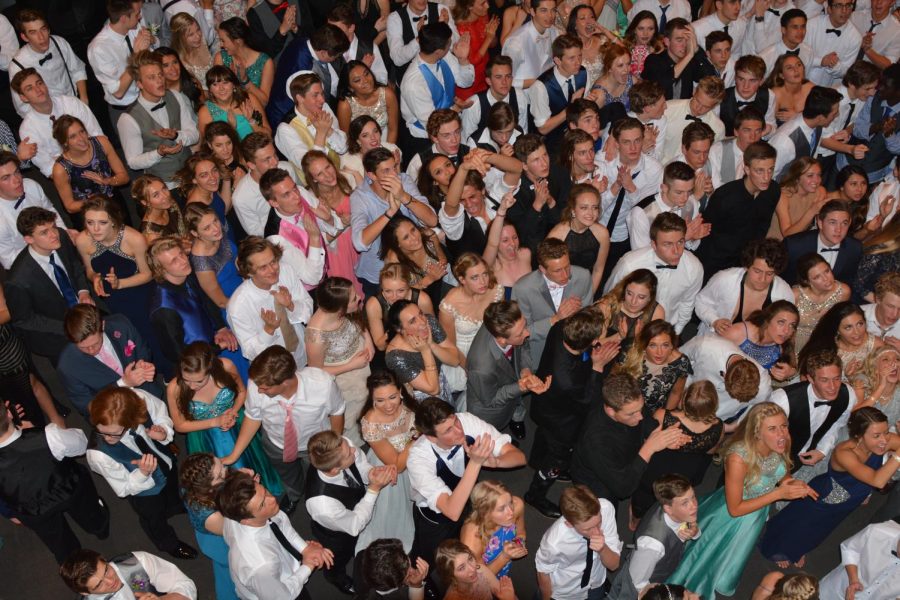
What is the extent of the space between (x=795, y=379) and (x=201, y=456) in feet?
11.5

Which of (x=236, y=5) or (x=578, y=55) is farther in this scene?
(x=236, y=5)

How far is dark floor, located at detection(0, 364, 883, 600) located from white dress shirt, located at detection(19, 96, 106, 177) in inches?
94.8

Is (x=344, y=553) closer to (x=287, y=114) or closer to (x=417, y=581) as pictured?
(x=417, y=581)

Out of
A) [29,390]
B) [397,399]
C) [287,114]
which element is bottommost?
[29,390]

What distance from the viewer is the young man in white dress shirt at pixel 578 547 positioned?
3.83 meters

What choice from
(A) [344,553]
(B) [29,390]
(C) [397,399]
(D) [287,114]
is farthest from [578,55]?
(B) [29,390]

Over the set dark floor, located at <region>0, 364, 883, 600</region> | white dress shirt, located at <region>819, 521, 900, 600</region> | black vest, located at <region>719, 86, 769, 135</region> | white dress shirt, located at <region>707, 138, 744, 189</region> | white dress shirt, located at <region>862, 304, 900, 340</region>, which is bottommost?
dark floor, located at <region>0, 364, 883, 600</region>

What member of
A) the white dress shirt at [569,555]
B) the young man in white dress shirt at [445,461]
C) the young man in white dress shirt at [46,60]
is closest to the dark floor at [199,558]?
the white dress shirt at [569,555]

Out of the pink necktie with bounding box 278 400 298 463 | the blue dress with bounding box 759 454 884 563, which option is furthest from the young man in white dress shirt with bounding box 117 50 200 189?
the blue dress with bounding box 759 454 884 563

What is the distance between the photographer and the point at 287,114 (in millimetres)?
6543

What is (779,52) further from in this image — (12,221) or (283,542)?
(12,221)

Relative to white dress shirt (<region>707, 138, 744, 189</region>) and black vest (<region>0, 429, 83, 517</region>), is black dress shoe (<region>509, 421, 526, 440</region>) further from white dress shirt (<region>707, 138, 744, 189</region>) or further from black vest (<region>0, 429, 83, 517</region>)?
black vest (<region>0, 429, 83, 517</region>)

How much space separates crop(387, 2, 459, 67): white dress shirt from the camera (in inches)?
285

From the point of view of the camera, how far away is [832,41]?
7.47m
